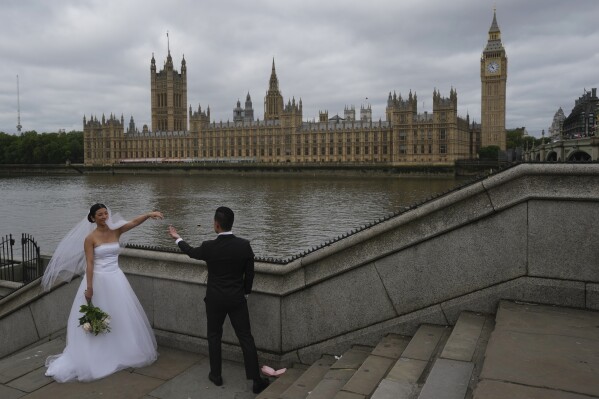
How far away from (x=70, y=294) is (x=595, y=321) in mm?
5603

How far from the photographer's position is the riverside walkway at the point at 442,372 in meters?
3.07

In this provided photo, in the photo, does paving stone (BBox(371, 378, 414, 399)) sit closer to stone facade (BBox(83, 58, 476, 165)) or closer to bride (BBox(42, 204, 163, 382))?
bride (BBox(42, 204, 163, 382))

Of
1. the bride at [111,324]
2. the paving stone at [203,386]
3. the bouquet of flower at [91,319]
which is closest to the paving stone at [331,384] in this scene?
the paving stone at [203,386]

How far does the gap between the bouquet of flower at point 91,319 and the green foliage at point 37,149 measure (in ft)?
412

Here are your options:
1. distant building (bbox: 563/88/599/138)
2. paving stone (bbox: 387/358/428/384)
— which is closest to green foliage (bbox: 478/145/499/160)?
distant building (bbox: 563/88/599/138)

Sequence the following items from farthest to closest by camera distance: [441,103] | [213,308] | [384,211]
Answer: [441,103], [384,211], [213,308]

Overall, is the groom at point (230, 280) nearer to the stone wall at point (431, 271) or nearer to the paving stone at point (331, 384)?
the stone wall at point (431, 271)

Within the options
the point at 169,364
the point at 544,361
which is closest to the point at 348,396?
the point at 544,361

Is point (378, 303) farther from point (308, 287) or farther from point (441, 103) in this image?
point (441, 103)

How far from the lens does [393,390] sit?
135 inches

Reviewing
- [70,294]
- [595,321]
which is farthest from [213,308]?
[595,321]

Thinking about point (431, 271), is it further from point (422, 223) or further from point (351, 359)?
point (351, 359)

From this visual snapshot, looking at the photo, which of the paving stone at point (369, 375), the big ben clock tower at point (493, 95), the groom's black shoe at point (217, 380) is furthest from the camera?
the big ben clock tower at point (493, 95)

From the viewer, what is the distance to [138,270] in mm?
5844
